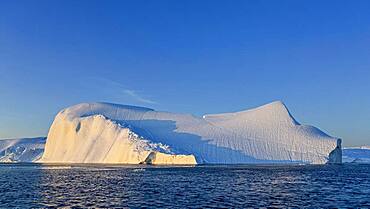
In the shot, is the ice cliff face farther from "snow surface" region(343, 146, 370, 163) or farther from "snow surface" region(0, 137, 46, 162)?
"snow surface" region(0, 137, 46, 162)

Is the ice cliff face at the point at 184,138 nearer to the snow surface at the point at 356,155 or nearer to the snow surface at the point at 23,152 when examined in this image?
the snow surface at the point at 356,155

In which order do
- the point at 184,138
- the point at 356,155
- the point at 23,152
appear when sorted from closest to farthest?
the point at 184,138 → the point at 356,155 → the point at 23,152

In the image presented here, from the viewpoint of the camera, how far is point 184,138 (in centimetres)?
12100

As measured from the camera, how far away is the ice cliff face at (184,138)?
→ 112 m

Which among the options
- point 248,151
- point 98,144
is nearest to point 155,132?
point 98,144

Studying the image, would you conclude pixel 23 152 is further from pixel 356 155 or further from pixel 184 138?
pixel 356 155

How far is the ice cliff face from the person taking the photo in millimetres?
111500

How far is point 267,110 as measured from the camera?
440 feet

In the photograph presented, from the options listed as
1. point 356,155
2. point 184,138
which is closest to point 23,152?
point 184,138

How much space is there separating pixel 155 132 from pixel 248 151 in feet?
92.6

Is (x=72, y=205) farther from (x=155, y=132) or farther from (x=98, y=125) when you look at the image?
(x=98, y=125)

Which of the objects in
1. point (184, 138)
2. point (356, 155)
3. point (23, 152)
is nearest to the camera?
point (184, 138)

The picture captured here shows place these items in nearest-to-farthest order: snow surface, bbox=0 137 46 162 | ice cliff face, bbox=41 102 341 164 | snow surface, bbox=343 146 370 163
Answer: ice cliff face, bbox=41 102 341 164 < snow surface, bbox=343 146 370 163 < snow surface, bbox=0 137 46 162

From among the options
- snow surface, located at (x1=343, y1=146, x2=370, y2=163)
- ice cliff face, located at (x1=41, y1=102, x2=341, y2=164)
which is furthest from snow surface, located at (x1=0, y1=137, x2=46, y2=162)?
snow surface, located at (x1=343, y1=146, x2=370, y2=163)
